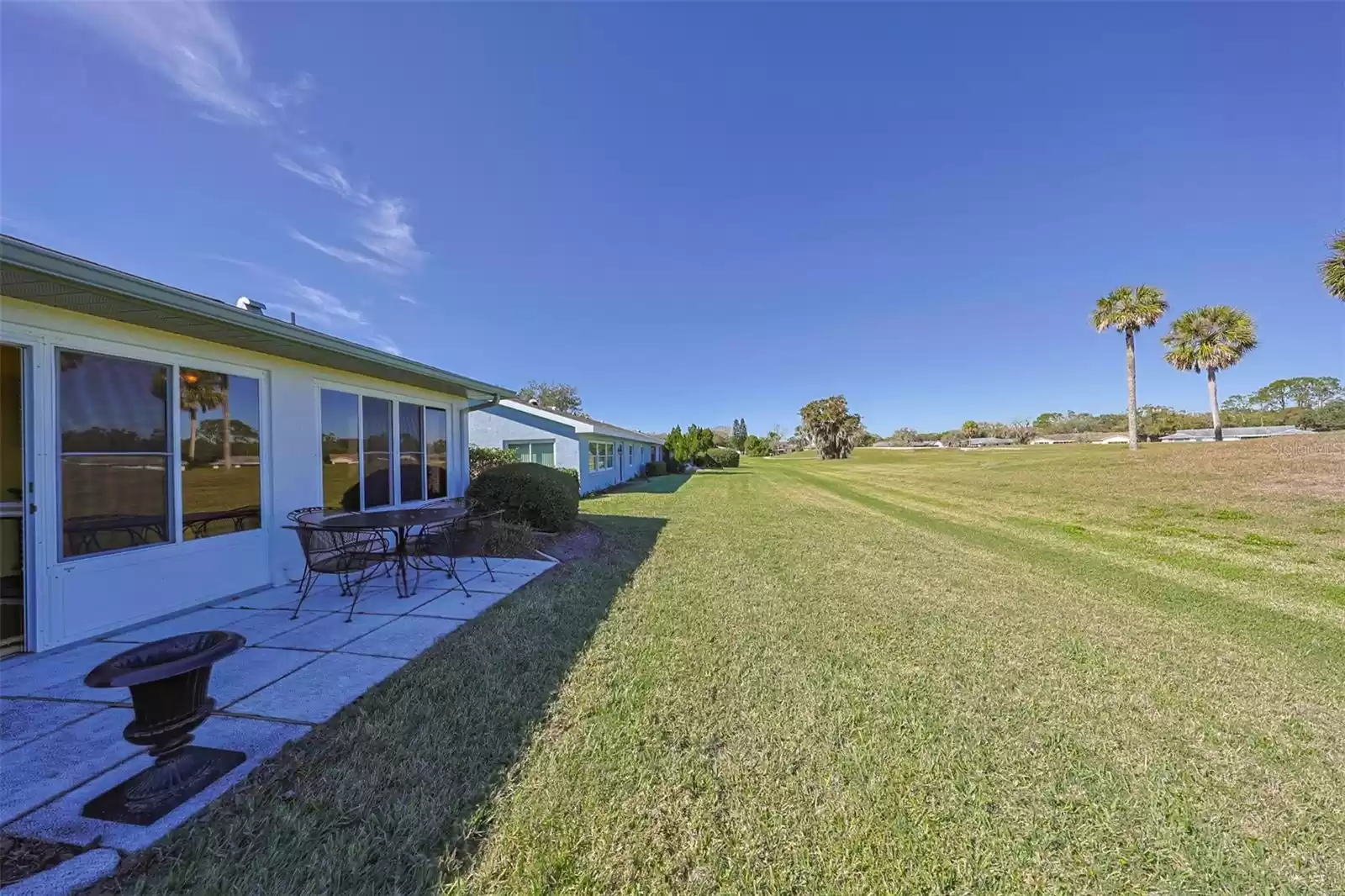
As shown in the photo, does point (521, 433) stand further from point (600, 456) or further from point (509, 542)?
point (509, 542)

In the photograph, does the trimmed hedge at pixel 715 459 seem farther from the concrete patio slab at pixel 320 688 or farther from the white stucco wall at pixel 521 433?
the concrete patio slab at pixel 320 688

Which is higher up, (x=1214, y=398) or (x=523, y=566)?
(x=1214, y=398)

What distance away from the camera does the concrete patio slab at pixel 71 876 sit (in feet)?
5.37

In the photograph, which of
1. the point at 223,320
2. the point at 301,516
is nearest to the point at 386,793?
the point at 223,320

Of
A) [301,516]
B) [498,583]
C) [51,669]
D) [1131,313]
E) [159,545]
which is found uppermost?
[1131,313]

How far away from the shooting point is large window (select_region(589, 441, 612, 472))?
60.7ft

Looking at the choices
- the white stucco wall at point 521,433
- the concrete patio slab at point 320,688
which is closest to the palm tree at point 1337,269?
the white stucco wall at point 521,433

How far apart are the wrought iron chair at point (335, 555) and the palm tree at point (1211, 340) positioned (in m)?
36.6

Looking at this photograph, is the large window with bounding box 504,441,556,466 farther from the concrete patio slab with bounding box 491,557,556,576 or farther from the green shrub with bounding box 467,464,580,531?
the concrete patio slab with bounding box 491,557,556,576

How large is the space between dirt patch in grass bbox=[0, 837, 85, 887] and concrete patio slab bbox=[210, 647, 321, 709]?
3.25 feet

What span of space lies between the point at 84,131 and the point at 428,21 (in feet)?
16.3

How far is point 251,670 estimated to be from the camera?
3.32m

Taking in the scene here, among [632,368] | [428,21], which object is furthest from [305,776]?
[632,368]

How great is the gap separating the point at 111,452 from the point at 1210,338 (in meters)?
38.8
